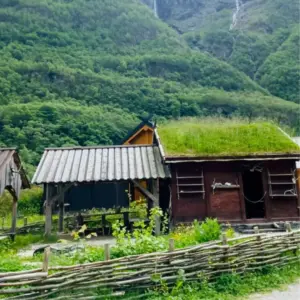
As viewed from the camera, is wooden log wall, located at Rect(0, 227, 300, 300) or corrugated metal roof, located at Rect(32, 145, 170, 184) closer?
wooden log wall, located at Rect(0, 227, 300, 300)

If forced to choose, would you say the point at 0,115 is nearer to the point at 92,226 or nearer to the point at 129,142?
the point at 129,142

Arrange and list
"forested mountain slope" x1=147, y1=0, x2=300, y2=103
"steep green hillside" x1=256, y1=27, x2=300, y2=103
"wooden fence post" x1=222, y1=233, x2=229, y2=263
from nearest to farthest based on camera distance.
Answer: "wooden fence post" x1=222, y1=233, x2=229, y2=263 → "steep green hillside" x1=256, y1=27, x2=300, y2=103 → "forested mountain slope" x1=147, y1=0, x2=300, y2=103

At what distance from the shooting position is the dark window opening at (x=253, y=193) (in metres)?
15.4

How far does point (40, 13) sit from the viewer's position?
91688 millimetres

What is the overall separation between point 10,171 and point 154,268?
835 centimetres

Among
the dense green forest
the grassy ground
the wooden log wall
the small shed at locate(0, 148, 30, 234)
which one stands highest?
the dense green forest

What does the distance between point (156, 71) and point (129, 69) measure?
634 centimetres

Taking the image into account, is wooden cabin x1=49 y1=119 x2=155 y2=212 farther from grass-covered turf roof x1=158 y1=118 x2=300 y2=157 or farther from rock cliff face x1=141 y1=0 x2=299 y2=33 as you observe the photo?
rock cliff face x1=141 y1=0 x2=299 y2=33

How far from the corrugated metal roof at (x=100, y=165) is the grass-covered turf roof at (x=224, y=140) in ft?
2.99

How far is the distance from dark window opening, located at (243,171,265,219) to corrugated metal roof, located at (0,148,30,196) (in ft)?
33.7

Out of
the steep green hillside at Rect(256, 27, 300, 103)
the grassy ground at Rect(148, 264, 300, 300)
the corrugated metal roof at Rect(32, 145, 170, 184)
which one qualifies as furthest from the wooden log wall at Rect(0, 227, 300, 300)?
the steep green hillside at Rect(256, 27, 300, 103)

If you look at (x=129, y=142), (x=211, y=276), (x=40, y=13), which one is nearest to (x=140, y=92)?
(x=129, y=142)

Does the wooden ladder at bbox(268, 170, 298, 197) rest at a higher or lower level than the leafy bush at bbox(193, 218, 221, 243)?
higher

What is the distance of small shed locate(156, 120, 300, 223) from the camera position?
510 inches
